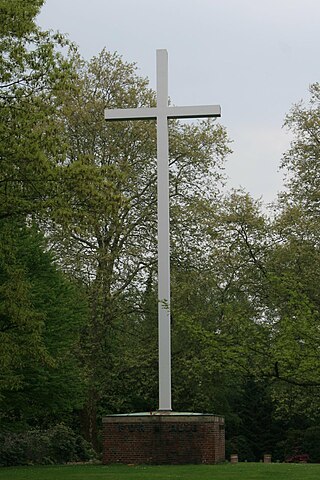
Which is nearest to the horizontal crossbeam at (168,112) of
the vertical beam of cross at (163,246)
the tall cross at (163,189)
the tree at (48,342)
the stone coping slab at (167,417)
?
the tall cross at (163,189)

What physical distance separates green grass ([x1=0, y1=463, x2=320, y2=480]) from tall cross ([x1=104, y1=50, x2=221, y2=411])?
1.94 m

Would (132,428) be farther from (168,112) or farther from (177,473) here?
(168,112)

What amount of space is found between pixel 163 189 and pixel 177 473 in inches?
281

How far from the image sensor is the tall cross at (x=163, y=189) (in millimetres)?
22656

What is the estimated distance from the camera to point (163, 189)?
930 inches

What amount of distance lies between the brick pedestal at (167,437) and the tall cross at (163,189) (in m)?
0.43

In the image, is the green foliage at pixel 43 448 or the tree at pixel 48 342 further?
the green foliage at pixel 43 448

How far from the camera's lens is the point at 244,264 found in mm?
34000

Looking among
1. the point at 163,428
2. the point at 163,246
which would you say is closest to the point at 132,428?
the point at 163,428

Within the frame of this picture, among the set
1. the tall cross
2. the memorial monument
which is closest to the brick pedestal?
the memorial monument

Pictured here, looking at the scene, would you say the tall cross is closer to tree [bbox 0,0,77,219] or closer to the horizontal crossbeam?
the horizontal crossbeam

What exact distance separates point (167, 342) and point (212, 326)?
33.9 ft

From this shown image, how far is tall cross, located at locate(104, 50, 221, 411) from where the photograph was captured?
2266 centimetres

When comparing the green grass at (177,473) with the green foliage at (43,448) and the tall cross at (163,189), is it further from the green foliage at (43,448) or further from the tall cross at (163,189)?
the green foliage at (43,448)
